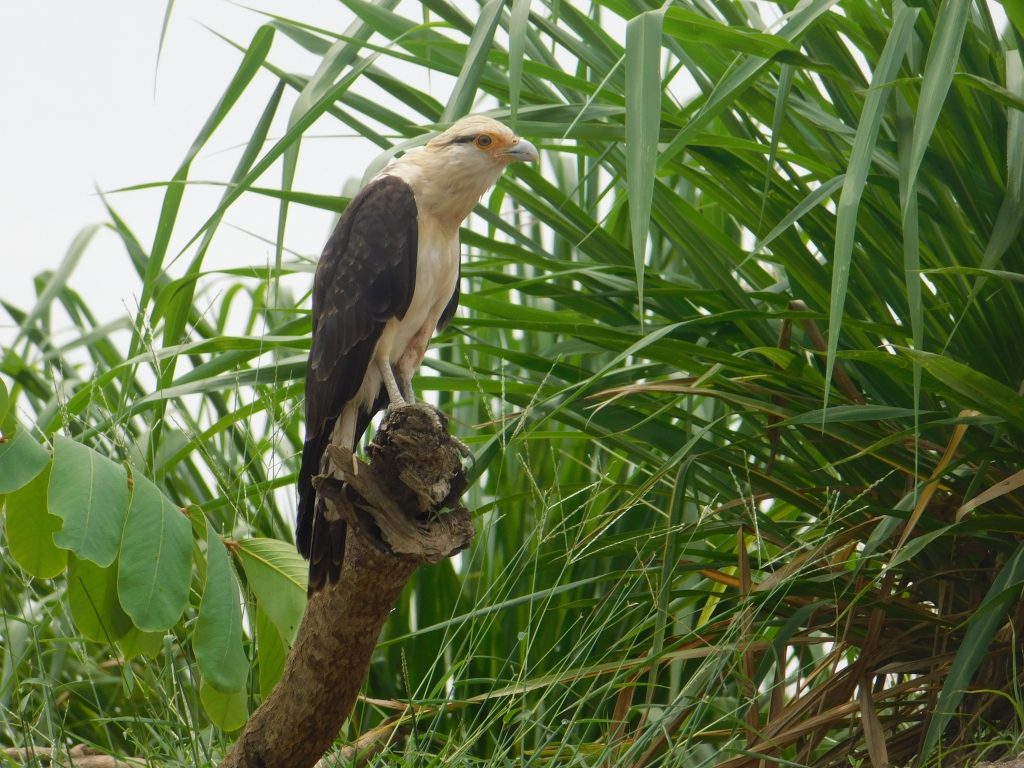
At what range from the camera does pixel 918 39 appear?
84.9 inches

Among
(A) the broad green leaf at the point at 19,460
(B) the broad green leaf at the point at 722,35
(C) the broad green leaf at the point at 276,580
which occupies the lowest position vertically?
(C) the broad green leaf at the point at 276,580

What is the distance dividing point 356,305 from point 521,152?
1.67 feet

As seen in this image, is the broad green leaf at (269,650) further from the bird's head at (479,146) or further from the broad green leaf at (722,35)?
the broad green leaf at (722,35)

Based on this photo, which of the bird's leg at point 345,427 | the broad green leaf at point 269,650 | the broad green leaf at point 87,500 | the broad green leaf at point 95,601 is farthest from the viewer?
the bird's leg at point 345,427

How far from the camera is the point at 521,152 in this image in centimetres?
231

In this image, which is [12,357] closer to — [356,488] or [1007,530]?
[356,488]

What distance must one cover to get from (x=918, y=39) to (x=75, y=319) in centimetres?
326

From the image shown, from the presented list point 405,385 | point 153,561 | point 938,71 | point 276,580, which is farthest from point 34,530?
point 938,71

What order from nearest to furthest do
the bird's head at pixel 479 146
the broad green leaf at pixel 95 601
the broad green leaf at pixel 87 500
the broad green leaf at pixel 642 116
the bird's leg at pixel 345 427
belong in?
the broad green leaf at pixel 87 500, the broad green leaf at pixel 642 116, the broad green leaf at pixel 95 601, the bird's head at pixel 479 146, the bird's leg at pixel 345 427

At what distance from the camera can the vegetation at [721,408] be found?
1.73 meters

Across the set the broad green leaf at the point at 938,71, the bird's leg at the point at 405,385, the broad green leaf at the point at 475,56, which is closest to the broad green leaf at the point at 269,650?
the bird's leg at the point at 405,385

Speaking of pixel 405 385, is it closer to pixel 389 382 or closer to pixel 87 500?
pixel 389 382

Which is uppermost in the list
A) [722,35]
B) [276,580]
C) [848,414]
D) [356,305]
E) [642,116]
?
[722,35]

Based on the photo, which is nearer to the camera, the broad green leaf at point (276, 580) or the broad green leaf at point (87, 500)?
the broad green leaf at point (87, 500)
